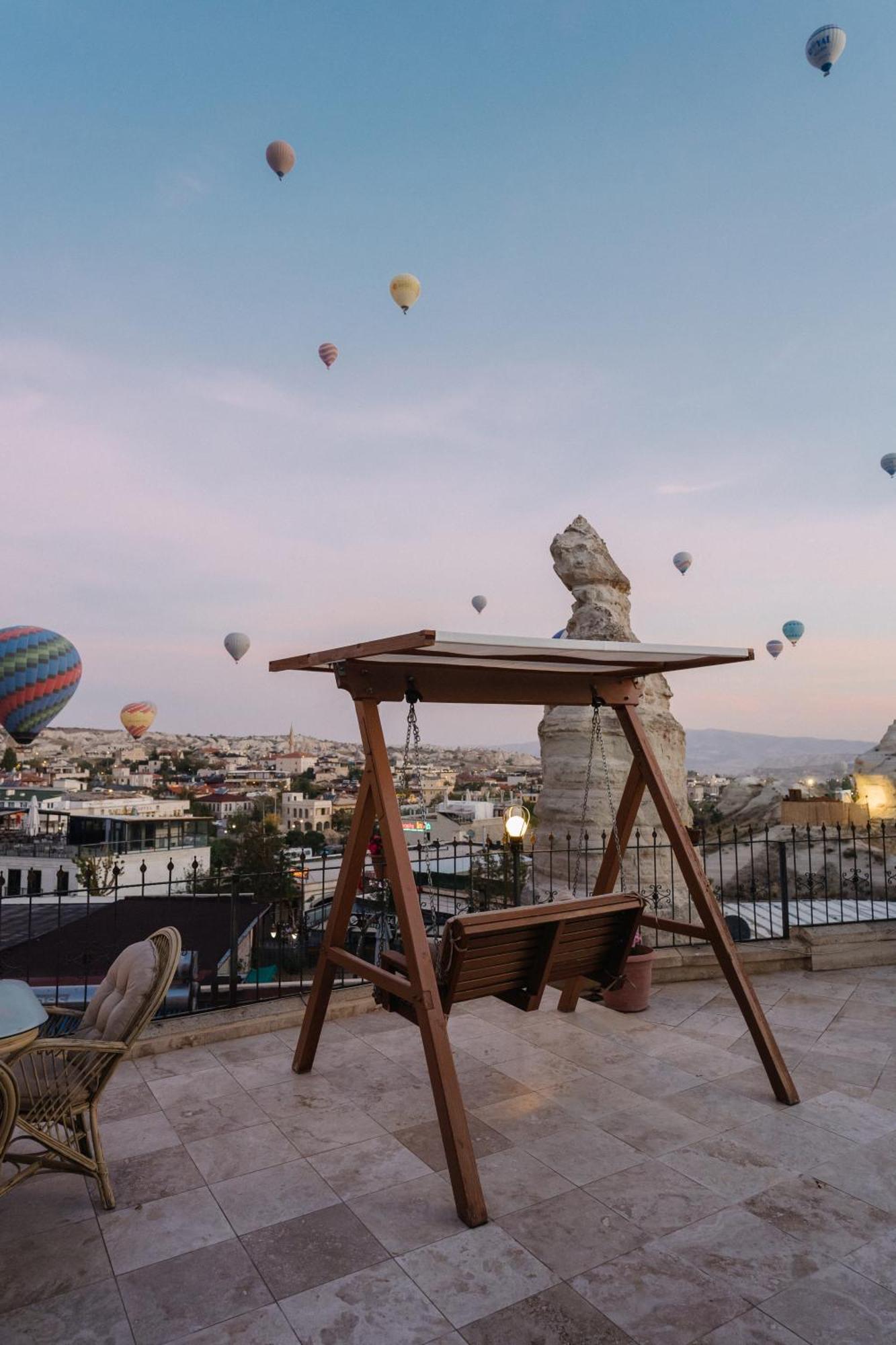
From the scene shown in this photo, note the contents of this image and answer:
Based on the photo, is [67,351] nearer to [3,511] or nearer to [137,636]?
[3,511]

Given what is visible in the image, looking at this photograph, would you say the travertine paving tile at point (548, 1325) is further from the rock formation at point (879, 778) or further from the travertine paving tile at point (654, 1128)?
the rock formation at point (879, 778)

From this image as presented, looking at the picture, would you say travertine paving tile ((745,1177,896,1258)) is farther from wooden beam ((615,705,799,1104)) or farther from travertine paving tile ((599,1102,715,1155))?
wooden beam ((615,705,799,1104))

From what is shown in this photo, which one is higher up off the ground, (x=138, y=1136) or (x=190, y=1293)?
(x=190, y=1293)

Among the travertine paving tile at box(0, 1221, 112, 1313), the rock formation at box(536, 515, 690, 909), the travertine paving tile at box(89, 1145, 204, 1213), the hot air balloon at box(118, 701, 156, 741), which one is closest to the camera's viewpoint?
the travertine paving tile at box(0, 1221, 112, 1313)

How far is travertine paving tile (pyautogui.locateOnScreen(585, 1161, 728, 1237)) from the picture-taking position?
2934 millimetres

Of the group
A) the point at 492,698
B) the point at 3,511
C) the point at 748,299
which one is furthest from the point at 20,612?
the point at 492,698

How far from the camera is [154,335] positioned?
1544 inches

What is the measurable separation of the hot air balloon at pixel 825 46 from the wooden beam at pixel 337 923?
84.7 ft

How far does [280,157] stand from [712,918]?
1000 inches

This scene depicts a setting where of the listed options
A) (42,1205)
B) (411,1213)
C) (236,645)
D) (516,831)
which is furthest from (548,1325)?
(236,645)

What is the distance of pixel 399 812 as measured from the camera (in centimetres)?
373

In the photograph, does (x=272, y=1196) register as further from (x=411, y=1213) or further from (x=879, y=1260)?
(x=879, y=1260)

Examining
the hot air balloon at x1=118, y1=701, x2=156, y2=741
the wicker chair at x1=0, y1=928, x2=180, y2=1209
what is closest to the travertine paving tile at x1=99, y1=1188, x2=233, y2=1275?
the wicker chair at x1=0, y1=928, x2=180, y2=1209

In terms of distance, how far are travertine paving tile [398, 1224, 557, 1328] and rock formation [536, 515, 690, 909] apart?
683 inches
